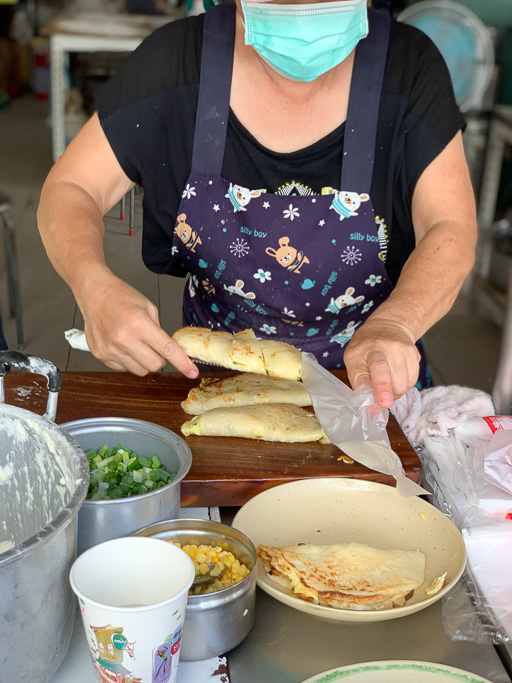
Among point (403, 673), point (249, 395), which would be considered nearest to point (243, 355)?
point (249, 395)

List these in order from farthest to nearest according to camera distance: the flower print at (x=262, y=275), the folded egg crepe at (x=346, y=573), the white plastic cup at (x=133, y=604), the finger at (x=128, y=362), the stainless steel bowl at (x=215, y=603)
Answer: the flower print at (x=262, y=275) → the finger at (x=128, y=362) → the folded egg crepe at (x=346, y=573) → the stainless steel bowl at (x=215, y=603) → the white plastic cup at (x=133, y=604)

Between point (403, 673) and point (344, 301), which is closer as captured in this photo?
point (403, 673)

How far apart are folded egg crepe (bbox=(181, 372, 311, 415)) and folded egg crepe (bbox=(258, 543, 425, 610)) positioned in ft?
1.66

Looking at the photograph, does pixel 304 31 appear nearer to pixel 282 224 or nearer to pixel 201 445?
pixel 282 224

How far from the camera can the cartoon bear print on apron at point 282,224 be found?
1.84 meters

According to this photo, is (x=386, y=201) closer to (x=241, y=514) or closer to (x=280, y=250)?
(x=280, y=250)

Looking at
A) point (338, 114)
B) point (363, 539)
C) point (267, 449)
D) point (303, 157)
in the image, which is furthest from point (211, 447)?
point (338, 114)

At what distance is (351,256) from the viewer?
1911 mm

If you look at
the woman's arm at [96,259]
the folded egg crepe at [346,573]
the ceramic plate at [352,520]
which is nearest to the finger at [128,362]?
the woman's arm at [96,259]

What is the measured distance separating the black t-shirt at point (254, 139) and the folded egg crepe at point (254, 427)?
0.61 m

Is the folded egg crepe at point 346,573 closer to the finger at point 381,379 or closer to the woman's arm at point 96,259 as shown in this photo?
the finger at point 381,379

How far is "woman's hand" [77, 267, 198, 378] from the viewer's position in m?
1.40

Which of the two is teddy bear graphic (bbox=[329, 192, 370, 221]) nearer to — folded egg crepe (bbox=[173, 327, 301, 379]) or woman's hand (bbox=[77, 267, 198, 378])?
folded egg crepe (bbox=[173, 327, 301, 379])

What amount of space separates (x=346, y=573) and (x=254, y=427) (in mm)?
454
